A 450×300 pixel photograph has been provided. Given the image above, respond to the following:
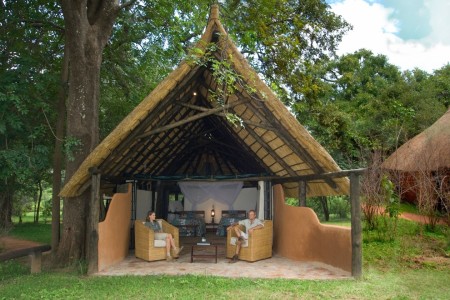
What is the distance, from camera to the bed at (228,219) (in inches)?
421

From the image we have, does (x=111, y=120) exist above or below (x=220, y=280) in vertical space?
above

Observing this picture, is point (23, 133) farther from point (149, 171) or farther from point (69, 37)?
point (149, 171)

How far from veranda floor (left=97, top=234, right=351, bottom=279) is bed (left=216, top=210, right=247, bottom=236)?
3.50 meters

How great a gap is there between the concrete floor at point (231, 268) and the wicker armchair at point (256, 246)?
0.40 feet

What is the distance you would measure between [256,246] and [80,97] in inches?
159

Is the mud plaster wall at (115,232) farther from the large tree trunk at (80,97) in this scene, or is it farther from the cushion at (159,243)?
the cushion at (159,243)

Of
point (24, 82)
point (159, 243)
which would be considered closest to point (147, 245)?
point (159, 243)

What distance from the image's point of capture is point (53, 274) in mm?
5871

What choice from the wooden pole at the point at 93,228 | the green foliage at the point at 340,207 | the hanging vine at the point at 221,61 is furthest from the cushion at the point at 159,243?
the green foliage at the point at 340,207

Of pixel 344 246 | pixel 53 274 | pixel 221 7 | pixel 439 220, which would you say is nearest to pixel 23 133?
pixel 53 274

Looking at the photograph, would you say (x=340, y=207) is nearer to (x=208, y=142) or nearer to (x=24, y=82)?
(x=208, y=142)

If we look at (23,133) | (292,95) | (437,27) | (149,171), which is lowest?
(149,171)

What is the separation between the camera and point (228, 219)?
425 inches

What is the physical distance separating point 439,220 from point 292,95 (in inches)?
182
